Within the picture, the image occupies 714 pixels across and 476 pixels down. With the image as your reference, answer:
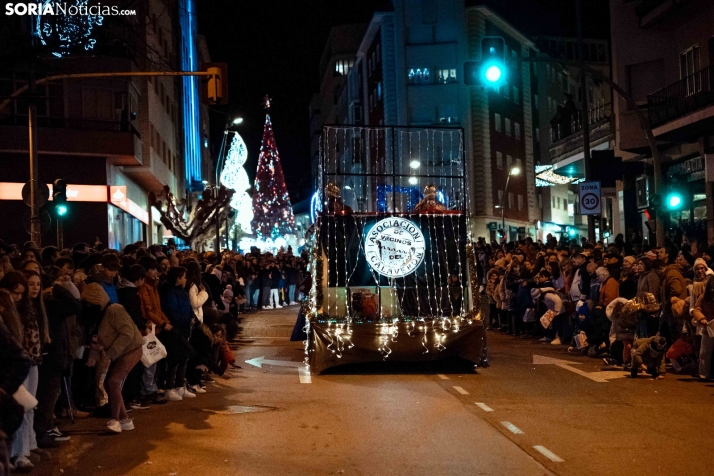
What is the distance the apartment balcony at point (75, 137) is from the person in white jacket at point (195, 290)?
778 inches

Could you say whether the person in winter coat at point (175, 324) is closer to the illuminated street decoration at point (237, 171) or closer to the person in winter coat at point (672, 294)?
the person in winter coat at point (672, 294)

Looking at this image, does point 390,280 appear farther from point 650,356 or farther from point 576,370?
point 650,356

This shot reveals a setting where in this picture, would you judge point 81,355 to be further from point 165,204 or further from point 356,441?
point 165,204

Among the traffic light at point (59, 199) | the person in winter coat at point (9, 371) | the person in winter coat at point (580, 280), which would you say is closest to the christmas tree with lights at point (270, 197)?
the traffic light at point (59, 199)

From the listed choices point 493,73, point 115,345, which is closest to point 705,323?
point 493,73

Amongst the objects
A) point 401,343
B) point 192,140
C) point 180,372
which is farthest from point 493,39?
point 192,140

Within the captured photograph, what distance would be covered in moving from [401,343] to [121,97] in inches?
864

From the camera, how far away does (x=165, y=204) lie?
Answer: 44.5 m

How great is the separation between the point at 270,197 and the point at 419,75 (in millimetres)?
17734

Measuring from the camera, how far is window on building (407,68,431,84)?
62.0 metres

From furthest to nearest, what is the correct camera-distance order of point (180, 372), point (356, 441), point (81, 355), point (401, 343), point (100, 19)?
point (100, 19)
point (401, 343)
point (180, 372)
point (81, 355)
point (356, 441)

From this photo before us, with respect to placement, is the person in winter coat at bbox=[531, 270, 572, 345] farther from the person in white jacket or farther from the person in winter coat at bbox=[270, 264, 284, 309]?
the person in winter coat at bbox=[270, 264, 284, 309]

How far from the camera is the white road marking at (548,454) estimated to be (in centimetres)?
855

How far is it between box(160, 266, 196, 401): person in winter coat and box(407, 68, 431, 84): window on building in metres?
50.8
